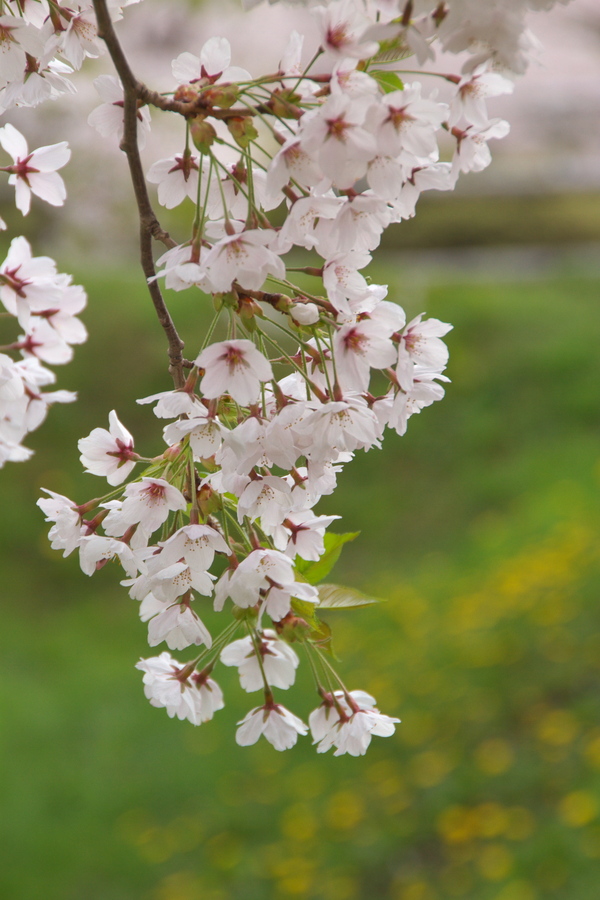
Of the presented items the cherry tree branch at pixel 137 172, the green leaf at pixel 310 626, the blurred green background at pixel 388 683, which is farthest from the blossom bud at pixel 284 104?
the blurred green background at pixel 388 683

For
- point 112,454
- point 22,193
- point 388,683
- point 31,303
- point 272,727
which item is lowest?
point 272,727

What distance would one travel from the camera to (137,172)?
2.56ft

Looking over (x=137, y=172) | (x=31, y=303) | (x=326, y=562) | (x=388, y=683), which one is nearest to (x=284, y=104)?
(x=137, y=172)

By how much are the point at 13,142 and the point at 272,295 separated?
0.37m

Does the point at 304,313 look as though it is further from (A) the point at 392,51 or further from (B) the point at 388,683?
(B) the point at 388,683

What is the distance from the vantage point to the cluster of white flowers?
2.18 ft

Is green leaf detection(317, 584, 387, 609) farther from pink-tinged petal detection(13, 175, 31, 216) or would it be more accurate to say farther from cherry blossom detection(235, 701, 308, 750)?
pink-tinged petal detection(13, 175, 31, 216)

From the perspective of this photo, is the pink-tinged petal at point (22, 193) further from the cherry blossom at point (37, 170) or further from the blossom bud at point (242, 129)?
the blossom bud at point (242, 129)

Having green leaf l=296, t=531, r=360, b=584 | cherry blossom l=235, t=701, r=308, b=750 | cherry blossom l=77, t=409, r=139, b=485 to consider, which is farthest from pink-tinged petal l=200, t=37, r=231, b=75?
cherry blossom l=235, t=701, r=308, b=750

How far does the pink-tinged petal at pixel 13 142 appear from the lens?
936 millimetres

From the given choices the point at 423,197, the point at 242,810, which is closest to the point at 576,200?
the point at 423,197

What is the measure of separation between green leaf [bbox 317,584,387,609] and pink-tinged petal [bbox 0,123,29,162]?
538 mm

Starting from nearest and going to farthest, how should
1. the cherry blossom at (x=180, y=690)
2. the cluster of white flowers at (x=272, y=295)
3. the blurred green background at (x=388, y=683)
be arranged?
the cluster of white flowers at (x=272, y=295) < the cherry blossom at (x=180, y=690) < the blurred green background at (x=388, y=683)

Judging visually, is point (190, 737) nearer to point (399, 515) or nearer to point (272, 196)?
point (399, 515)
